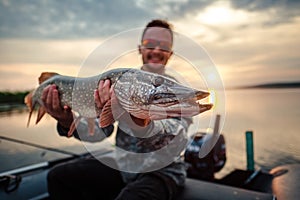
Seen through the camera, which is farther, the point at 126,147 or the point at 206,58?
the point at 126,147

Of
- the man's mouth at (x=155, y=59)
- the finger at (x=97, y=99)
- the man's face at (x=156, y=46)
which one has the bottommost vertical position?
the finger at (x=97, y=99)

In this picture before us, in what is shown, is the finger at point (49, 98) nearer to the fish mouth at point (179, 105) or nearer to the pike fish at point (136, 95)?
the pike fish at point (136, 95)

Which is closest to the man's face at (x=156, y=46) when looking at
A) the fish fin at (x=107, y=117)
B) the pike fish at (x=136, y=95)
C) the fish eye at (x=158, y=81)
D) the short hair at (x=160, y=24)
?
the short hair at (x=160, y=24)

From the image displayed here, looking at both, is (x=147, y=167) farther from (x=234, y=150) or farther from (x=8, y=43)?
(x=234, y=150)

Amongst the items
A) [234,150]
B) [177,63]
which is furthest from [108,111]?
[234,150]

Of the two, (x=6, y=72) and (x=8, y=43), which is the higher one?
(x=8, y=43)

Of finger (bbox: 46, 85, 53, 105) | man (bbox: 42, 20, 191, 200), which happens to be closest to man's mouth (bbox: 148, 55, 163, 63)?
man (bbox: 42, 20, 191, 200)

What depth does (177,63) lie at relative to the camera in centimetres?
207

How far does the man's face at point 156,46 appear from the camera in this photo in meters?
2.83

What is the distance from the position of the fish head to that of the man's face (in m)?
1.19

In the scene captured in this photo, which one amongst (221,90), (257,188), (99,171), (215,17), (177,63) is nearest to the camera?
(221,90)

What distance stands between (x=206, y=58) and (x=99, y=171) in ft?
5.19

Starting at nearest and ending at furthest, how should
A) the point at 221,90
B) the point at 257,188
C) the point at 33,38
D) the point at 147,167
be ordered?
the point at 221,90 < the point at 147,167 < the point at 257,188 < the point at 33,38

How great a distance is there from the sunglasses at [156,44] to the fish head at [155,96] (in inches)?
47.3
